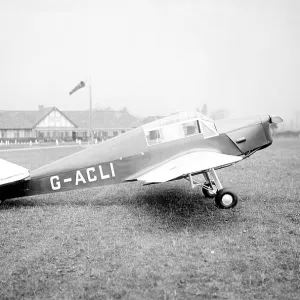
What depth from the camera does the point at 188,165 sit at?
6.81m

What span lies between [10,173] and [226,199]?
5.63 metres

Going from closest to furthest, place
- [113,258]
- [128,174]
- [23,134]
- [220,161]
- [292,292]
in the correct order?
1. [292,292]
2. [113,258]
3. [220,161]
4. [128,174]
5. [23,134]

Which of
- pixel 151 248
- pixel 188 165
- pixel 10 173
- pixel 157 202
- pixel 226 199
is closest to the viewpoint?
pixel 151 248

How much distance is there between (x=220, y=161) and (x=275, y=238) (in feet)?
6.29

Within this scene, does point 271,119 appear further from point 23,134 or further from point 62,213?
point 23,134

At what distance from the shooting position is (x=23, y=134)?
62594 millimetres

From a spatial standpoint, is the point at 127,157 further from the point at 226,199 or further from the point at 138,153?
the point at 226,199

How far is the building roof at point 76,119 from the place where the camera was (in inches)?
2442

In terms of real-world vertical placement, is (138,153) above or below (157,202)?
above

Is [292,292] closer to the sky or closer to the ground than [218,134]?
closer to the ground

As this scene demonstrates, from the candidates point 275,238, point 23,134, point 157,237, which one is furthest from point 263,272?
point 23,134

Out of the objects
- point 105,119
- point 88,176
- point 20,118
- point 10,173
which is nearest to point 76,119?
point 105,119

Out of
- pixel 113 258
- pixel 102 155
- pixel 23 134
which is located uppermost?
pixel 23 134

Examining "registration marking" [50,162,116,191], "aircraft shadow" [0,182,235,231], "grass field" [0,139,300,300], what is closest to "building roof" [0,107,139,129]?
"aircraft shadow" [0,182,235,231]
